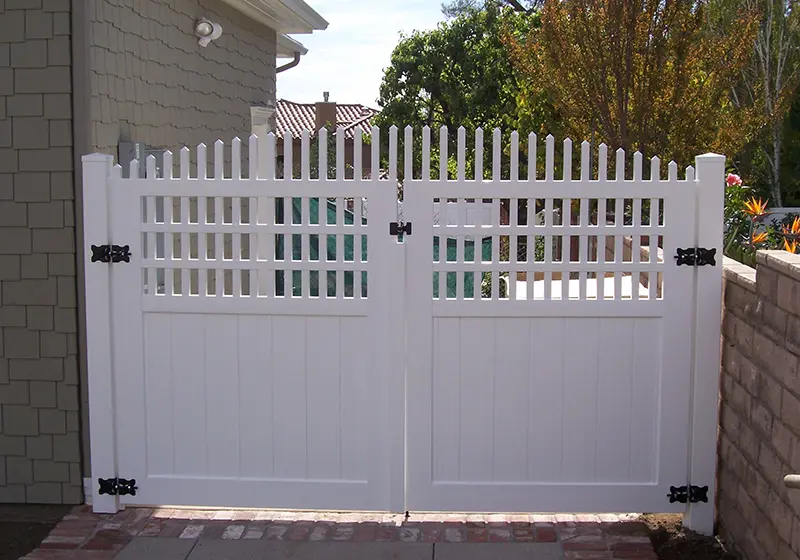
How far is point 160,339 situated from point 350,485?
113 cm

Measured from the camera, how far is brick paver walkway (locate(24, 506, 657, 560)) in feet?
13.9

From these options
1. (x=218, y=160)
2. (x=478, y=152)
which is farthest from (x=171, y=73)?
(x=478, y=152)

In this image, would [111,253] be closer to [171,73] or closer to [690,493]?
[171,73]

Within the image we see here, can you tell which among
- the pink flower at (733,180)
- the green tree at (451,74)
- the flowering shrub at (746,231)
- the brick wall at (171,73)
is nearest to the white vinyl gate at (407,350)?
the brick wall at (171,73)

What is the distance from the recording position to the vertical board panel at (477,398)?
14.5 feet

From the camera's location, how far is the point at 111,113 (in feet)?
16.4

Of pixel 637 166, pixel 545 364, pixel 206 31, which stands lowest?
pixel 545 364

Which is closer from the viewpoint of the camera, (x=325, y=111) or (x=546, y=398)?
(x=546, y=398)

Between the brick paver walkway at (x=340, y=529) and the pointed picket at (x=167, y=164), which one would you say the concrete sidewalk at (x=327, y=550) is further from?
the pointed picket at (x=167, y=164)

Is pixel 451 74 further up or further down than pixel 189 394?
further up

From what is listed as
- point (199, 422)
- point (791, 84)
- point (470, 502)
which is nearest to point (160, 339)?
point (199, 422)

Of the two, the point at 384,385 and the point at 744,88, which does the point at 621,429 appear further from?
the point at 744,88

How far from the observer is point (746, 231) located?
29.0ft

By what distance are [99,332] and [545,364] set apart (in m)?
2.09
